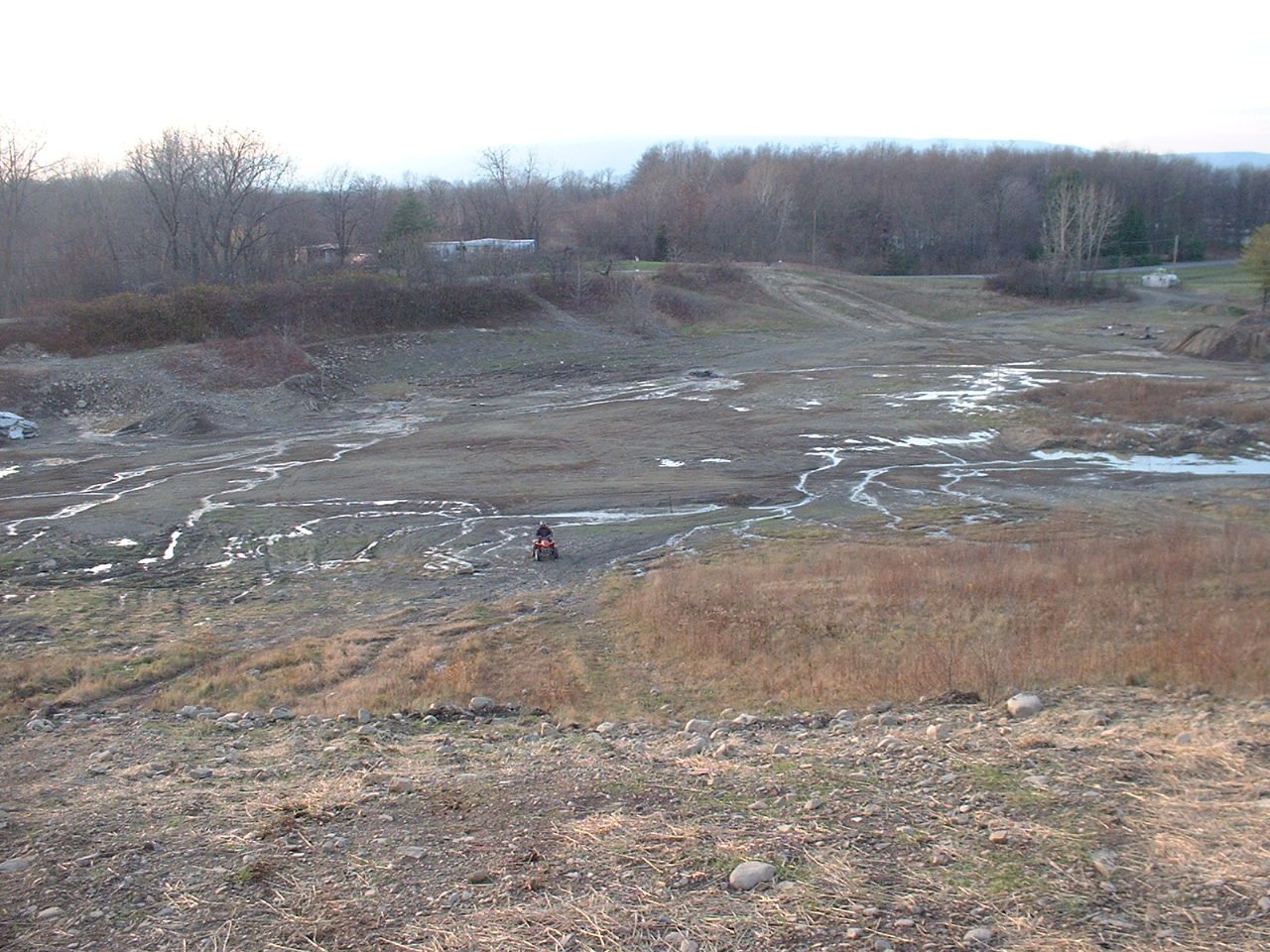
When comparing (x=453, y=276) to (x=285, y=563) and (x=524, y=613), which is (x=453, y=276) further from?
(x=524, y=613)

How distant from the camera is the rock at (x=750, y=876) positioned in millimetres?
4766

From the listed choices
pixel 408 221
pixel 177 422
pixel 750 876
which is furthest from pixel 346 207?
pixel 750 876

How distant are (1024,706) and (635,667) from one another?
191 inches

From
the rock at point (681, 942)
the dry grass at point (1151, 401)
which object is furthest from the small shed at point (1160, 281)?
the rock at point (681, 942)

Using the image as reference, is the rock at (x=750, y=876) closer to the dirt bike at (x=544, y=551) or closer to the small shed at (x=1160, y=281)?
the dirt bike at (x=544, y=551)

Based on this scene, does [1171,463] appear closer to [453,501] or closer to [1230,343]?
[453,501]

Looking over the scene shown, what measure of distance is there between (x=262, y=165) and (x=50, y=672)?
49176 mm

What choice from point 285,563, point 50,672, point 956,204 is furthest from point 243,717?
point 956,204

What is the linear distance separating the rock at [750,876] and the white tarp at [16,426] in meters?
30.3

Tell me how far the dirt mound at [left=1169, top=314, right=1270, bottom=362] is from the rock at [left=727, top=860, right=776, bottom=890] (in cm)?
4408

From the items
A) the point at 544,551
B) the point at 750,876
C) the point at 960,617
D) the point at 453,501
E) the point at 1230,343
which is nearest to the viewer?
the point at 750,876

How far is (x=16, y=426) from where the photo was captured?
29766 millimetres

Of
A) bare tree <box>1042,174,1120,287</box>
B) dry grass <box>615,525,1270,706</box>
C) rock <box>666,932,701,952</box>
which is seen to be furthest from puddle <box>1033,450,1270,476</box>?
bare tree <box>1042,174,1120,287</box>

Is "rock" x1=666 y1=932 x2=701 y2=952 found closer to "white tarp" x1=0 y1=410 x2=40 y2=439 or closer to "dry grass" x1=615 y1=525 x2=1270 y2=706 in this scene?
"dry grass" x1=615 y1=525 x2=1270 y2=706
